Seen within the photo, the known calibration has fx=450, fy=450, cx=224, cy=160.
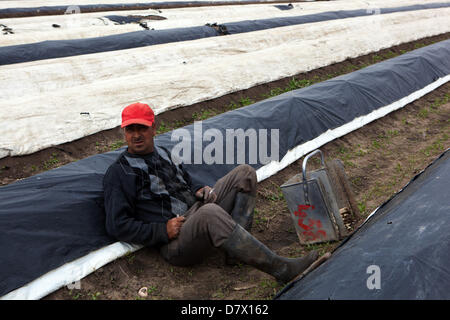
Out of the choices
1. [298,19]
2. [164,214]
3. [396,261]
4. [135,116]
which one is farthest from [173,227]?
[298,19]

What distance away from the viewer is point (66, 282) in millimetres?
3029

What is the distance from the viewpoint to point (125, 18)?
41.4ft

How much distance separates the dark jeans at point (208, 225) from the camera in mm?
2994

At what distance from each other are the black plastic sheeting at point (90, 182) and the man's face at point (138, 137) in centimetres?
55

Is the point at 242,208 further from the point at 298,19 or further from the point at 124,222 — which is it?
the point at 298,19

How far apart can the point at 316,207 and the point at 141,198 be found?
1422mm

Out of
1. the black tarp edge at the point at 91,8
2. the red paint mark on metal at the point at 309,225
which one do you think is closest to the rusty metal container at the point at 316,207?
the red paint mark on metal at the point at 309,225

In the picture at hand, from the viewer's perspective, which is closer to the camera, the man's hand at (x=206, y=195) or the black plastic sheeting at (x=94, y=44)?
the man's hand at (x=206, y=195)

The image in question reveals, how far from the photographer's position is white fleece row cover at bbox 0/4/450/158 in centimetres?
538

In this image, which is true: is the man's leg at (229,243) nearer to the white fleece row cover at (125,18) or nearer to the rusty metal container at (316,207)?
the rusty metal container at (316,207)

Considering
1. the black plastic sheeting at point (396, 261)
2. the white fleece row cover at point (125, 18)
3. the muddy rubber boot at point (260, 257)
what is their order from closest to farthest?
the black plastic sheeting at point (396, 261) → the muddy rubber boot at point (260, 257) → the white fleece row cover at point (125, 18)

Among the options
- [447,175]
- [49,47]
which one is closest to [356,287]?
[447,175]

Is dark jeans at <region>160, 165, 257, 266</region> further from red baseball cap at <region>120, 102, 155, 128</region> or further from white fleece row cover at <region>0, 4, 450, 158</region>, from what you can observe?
white fleece row cover at <region>0, 4, 450, 158</region>
